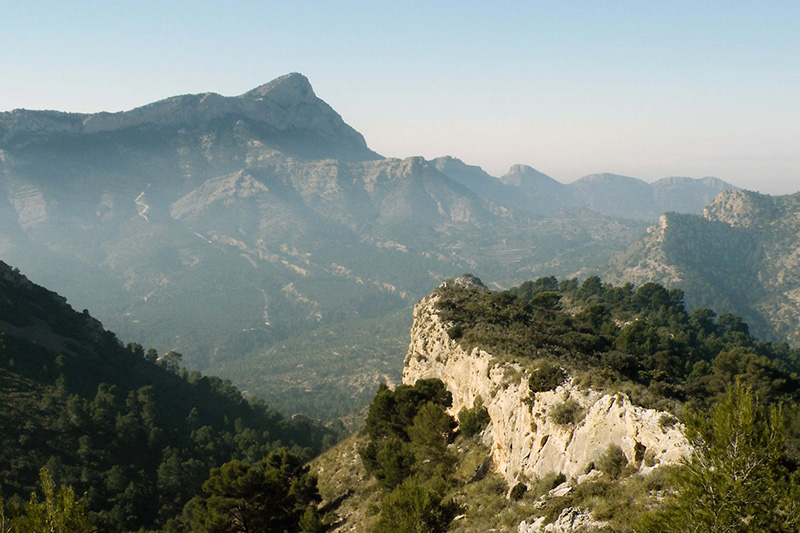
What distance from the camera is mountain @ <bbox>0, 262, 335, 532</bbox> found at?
50344mm

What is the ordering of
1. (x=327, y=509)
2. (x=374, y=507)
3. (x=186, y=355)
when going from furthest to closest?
1. (x=186, y=355)
2. (x=327, y=509)
3. (x=374, y=507)

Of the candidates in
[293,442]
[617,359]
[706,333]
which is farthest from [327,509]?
[706,333]

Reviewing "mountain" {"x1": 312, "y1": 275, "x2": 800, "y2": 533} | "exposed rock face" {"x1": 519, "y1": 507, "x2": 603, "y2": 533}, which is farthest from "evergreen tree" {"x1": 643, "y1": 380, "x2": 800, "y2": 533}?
"exposed rock face" {"x1": 519, "y1": 507, "x2": 603, "y2": 533}

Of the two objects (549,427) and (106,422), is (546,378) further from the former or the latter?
(106,422)

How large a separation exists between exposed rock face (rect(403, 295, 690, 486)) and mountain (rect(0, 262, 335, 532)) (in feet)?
125

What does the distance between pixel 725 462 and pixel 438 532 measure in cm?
1293

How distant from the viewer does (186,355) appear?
198 metres

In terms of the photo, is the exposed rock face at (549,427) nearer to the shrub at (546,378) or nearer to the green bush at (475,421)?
the shrub at (546,378)

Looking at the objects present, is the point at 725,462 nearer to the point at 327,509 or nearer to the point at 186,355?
the point at 327,509

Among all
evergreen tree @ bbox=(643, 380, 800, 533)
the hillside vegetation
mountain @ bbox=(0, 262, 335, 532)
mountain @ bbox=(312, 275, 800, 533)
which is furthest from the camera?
mountain @ bbox=(0, 262, 335, 532)

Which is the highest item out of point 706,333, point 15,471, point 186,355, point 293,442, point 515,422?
point 515,422

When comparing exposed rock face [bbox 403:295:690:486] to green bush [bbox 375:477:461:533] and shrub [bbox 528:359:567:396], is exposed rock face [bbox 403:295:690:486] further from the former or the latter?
green bush [bbox 375:477:461:533]

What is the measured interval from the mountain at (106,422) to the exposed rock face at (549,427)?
38227 mm

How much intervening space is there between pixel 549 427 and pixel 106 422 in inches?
2261
